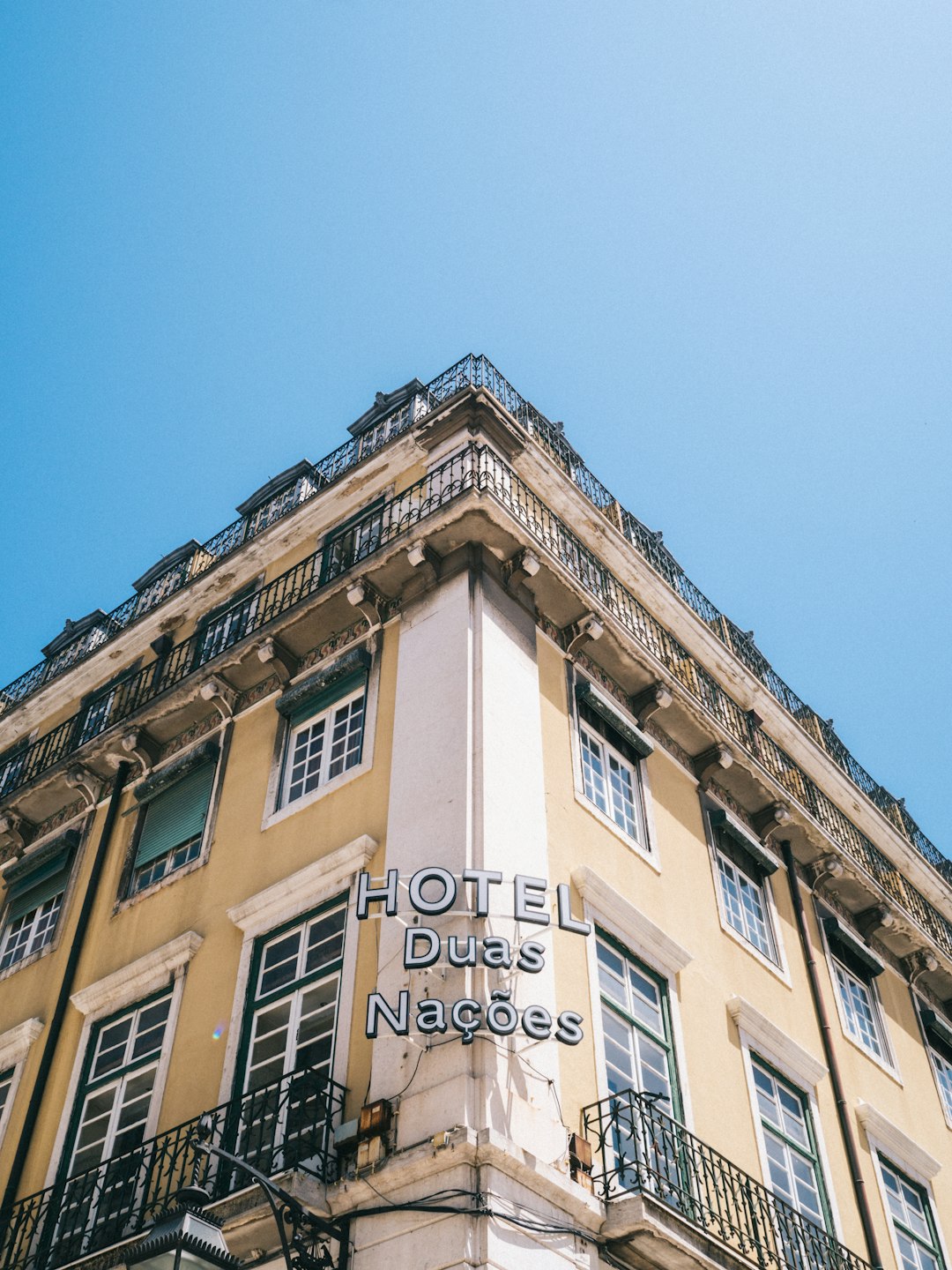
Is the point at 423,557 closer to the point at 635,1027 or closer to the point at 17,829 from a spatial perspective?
the point at 635,1027

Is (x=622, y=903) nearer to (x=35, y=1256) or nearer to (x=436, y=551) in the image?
(x=436, y=551)

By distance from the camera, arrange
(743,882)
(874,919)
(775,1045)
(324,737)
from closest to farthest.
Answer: (775,1045) < (324,737) < (743,882) < (874,919)

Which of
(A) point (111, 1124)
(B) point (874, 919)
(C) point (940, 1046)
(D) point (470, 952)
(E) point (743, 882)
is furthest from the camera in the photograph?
(C) point (940, 1046)

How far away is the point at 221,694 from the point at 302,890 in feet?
11.7

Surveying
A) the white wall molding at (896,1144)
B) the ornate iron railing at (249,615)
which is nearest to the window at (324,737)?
the ornate iron railing at (249,615)

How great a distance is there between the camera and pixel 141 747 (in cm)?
1503

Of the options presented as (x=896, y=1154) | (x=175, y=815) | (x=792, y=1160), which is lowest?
(x=792, y=1160)

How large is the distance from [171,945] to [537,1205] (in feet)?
15.3

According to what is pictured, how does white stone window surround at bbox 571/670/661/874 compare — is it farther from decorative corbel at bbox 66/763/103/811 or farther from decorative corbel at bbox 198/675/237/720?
decorative corbel at bbox 66/763/103/811

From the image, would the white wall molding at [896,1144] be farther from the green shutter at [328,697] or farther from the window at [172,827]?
the window at [172,827]

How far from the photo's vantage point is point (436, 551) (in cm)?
1345

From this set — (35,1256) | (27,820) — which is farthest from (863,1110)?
(27,820)

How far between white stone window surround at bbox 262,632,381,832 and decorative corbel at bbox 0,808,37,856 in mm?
3836

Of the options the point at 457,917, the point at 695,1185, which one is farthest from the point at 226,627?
the point at 695,1185
